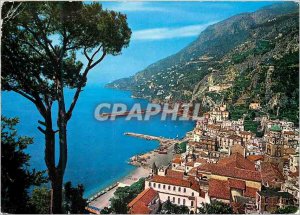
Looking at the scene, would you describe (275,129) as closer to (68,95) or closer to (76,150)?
(76,150)

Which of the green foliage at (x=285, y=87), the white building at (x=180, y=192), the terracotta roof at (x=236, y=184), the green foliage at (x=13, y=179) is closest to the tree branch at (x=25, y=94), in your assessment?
the green foliage at (x=13, y=179)

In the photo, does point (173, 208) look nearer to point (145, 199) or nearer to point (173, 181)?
point (145, 199)

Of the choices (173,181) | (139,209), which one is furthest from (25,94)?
(173,181)

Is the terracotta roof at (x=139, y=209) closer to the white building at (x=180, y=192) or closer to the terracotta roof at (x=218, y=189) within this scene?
the white building at (x=180, y=192)

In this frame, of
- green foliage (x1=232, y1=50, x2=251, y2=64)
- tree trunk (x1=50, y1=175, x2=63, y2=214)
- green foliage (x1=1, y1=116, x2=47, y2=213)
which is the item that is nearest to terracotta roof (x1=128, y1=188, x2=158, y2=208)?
tree trunk (x1=50, y1=175, x2=63, y2=214)

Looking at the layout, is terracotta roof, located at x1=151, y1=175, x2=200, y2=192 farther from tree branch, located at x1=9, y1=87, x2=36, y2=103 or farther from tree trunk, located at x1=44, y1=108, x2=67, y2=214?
tree branch, located at x1=9, y1=87, x2=36, y2=103

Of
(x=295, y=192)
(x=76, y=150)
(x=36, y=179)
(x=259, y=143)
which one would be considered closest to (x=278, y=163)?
(x=259, y=143)
